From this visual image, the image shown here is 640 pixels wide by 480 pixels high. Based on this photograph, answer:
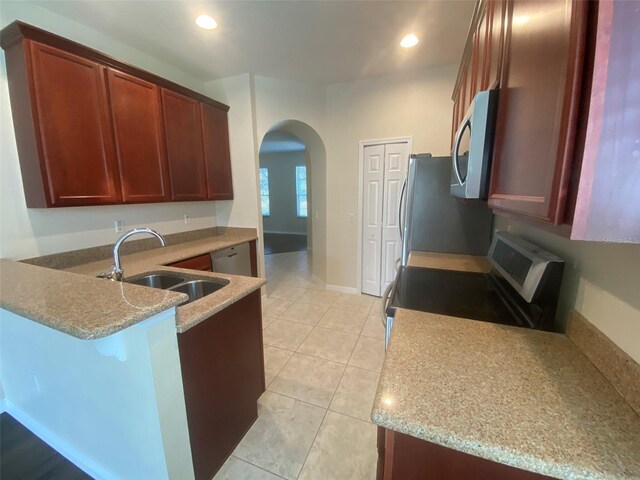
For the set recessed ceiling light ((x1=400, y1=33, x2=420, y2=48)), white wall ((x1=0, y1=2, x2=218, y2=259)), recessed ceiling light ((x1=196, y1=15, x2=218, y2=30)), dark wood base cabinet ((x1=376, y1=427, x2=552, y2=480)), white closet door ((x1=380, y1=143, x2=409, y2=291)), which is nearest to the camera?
dark wood base cabinet ((x1=376, y1=427, x2=552, y2=480))

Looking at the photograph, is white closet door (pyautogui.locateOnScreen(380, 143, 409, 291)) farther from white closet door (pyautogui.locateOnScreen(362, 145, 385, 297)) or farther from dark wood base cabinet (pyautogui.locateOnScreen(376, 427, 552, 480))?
dark wood base cabinet (pyautogui.locateOnScreen(376, 427, 552, 480))

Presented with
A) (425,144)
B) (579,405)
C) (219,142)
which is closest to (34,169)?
(219,142)

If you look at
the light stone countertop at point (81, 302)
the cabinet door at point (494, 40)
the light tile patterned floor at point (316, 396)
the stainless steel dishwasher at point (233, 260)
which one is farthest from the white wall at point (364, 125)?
the light stone countertop at point (81, 302)

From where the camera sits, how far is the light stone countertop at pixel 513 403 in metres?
0.49

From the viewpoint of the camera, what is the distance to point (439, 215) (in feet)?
6.75

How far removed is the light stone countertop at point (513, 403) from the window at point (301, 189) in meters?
7.90

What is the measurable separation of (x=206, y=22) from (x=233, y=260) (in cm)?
210

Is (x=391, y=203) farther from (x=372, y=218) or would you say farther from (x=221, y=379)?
(x=221, y=379)

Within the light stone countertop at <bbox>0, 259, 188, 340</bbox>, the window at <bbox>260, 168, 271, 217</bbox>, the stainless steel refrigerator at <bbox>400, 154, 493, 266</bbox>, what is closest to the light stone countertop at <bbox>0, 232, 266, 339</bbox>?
the light stone countertop at <bbox>0, 259, 188, 340</bbox>

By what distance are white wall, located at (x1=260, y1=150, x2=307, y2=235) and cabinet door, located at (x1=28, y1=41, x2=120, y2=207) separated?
21.6 feet

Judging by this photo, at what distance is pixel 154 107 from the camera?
7.59 feet

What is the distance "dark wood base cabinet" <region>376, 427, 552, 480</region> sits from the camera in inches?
22.3

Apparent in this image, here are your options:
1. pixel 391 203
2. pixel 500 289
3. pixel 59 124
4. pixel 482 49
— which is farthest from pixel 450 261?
pixel 59 124

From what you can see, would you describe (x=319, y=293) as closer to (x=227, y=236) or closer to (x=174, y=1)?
(x=227, y=236)
